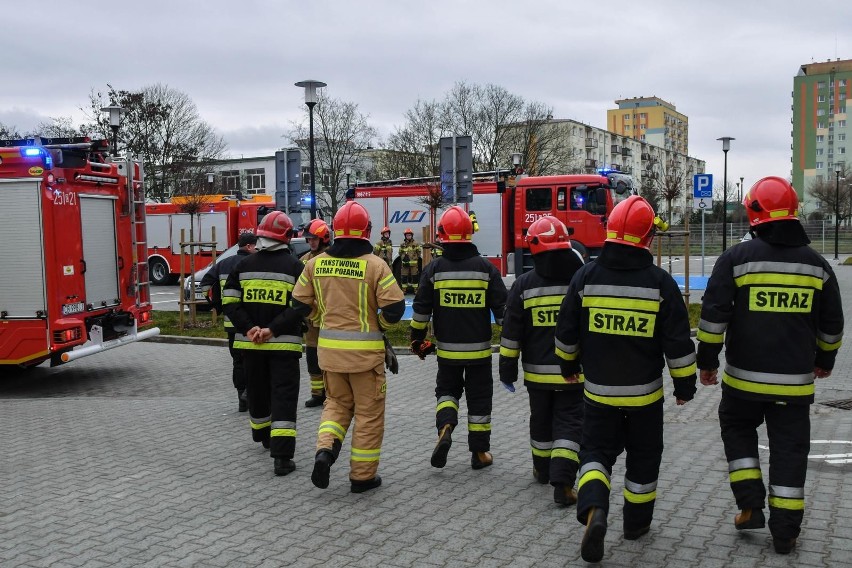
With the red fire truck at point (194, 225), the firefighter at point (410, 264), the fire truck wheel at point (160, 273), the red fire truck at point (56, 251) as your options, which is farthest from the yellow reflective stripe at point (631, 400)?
the fire truck wheel at point (160, 273)

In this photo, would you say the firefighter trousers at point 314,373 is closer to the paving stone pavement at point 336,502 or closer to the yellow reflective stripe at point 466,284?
the paving stone pavement at point 336,502

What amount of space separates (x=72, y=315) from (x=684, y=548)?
7871 millimetres

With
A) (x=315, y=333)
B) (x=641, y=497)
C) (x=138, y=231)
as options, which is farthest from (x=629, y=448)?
(x=138, y=231)

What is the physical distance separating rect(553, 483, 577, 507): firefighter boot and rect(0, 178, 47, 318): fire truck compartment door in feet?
22.5

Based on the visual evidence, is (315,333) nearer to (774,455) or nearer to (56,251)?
(56,251)

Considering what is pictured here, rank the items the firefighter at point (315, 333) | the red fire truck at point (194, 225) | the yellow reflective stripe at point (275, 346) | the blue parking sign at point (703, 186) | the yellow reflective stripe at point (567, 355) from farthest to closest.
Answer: the red fire truck at point (194, 225), the blue parking sign at point (703, 186), the firefighter at point (315, 333), the yellow reflective stripe at point (275, 346), the yellow reflective stripe at point (567, 355)

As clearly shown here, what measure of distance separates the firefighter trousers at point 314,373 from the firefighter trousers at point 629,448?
4502 mm

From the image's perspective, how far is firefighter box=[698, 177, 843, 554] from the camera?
442 centimetres

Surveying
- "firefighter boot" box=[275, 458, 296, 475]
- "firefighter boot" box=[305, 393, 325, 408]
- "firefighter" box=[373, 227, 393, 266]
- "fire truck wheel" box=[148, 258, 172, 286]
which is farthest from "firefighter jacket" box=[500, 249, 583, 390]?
"fire truck wheel" box=[148, 258, 172, 286]

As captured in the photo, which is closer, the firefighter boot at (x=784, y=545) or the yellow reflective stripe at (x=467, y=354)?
the firefighter boot at (x=784, y=545)

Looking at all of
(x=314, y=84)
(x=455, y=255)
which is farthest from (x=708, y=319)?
(x=314, y=84)

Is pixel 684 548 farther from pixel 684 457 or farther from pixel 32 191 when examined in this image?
pixel 32 191

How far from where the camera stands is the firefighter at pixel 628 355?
4340mm

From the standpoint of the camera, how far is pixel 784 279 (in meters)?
4.44
